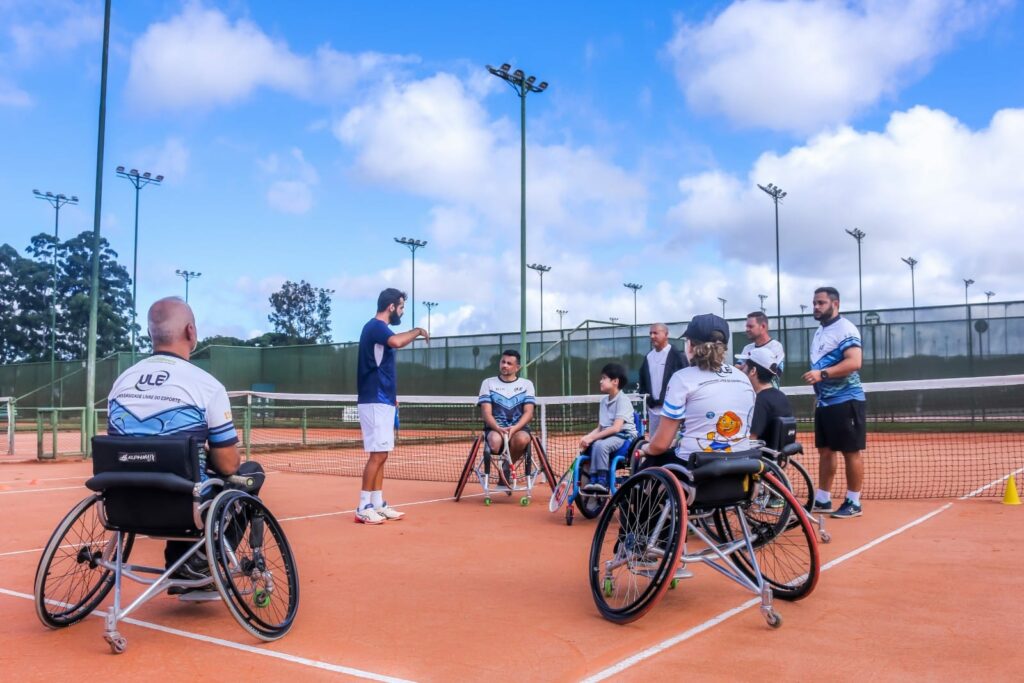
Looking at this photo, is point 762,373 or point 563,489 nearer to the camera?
point 762,373

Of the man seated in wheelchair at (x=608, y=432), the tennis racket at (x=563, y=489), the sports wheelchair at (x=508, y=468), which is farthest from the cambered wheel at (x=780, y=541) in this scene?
the sports wheelchair at (x=508, y=468)

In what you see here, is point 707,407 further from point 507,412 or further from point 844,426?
point 507,412

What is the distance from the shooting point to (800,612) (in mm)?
3930

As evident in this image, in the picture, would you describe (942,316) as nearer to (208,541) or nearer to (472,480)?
(472,480)

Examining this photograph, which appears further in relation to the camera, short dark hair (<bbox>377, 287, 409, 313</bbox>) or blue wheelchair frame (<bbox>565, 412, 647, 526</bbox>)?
short dark hair (<bbox>377, 287, 409, 313</bbox>)

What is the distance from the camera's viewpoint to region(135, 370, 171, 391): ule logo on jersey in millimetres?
3607

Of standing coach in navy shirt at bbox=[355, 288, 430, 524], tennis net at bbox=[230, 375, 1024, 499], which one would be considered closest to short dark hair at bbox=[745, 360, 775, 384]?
Answer: tennis net at bbox=[230, 375, 1024, 499]

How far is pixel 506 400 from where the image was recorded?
7.80 m

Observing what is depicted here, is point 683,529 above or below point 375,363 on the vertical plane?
below

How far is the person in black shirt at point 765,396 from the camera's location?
Answer: 5730 mm

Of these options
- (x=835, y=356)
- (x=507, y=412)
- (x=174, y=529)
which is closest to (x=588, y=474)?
(x=507, y=412)

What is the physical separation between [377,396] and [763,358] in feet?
9.48

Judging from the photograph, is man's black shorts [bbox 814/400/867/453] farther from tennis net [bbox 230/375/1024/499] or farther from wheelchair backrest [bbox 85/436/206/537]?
wheelchair backrest [bbox 85/436/206/537]

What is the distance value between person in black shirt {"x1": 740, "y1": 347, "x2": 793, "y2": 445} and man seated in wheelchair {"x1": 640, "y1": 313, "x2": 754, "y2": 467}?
1542 millimetres
